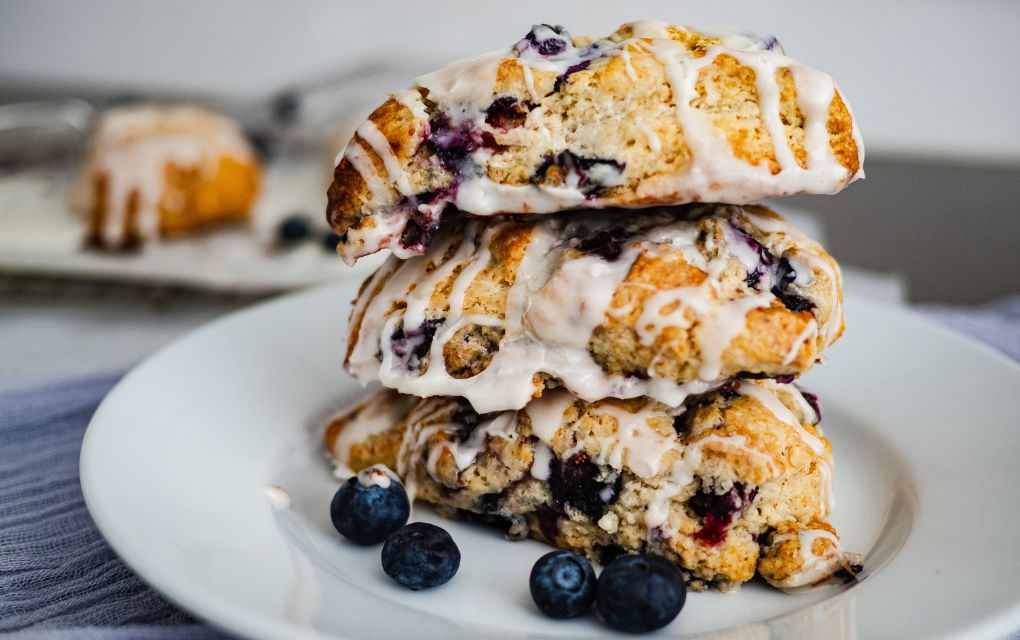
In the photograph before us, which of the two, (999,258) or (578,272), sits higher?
(578,272)

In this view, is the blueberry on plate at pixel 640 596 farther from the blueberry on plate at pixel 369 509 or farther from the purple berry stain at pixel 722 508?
the blueberry on plate at pixel 369 509

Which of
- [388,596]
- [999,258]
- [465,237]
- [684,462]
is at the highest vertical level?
[465,237]

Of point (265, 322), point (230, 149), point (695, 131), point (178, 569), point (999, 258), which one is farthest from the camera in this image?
point (999, 258)

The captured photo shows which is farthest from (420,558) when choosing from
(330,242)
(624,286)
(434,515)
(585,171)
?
(330,242)

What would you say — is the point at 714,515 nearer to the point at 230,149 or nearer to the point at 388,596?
the point at 388,596

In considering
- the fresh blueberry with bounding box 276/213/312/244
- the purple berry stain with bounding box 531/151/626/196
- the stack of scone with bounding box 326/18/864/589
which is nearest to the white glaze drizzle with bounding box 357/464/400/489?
the stack of scone with bounding box 326/18/864/589

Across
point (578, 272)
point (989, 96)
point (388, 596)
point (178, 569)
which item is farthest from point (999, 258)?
point (178, 569)

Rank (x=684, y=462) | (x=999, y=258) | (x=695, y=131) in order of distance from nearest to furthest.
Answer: (x=695, y=131) → (x=684, y=462) → (x=999, y=258)

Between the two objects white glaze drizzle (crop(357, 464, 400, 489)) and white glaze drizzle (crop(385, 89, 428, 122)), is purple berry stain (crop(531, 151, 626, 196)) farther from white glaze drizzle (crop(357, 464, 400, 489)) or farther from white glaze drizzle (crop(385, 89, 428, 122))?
white glaze drizzle (crop(357, 464, 400, 489))

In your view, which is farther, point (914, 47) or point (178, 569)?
point (914, 47)
